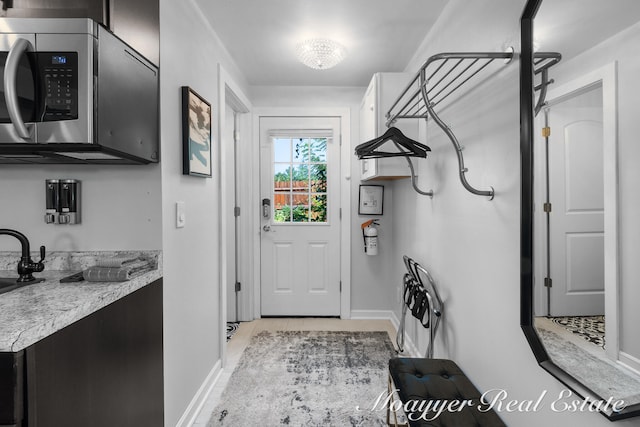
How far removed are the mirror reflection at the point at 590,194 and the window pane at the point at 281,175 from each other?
2.52 meters

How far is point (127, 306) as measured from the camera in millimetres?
1244

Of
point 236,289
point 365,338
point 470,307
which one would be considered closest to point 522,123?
point 470,307

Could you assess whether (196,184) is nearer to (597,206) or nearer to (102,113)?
(102,113)

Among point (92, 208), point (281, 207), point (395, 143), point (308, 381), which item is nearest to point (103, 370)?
point (92, 208)

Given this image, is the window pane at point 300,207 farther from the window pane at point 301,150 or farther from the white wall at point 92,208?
the white wall at point 92,208

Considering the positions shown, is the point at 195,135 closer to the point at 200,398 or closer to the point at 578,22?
the point at 200,398

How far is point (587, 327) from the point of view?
33.0 inches

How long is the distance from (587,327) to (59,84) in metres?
1.66

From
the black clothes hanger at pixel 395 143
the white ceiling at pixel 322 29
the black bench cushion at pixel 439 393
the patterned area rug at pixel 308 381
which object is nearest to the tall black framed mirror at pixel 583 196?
the black bench cushion at pixel 439 393

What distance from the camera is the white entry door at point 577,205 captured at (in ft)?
2.56

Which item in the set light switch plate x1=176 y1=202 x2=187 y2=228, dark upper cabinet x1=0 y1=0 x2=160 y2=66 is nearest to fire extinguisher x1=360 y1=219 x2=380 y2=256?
light switch plate x1=176 y1=202 x2=187 y2=228

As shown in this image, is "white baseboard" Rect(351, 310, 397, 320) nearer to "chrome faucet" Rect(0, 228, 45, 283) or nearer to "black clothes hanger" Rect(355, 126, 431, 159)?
"black clothes hanger" Rect(355, 126, 431, 159)

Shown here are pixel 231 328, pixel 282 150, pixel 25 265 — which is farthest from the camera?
pixel 282 150

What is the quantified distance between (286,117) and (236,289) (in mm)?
1800
